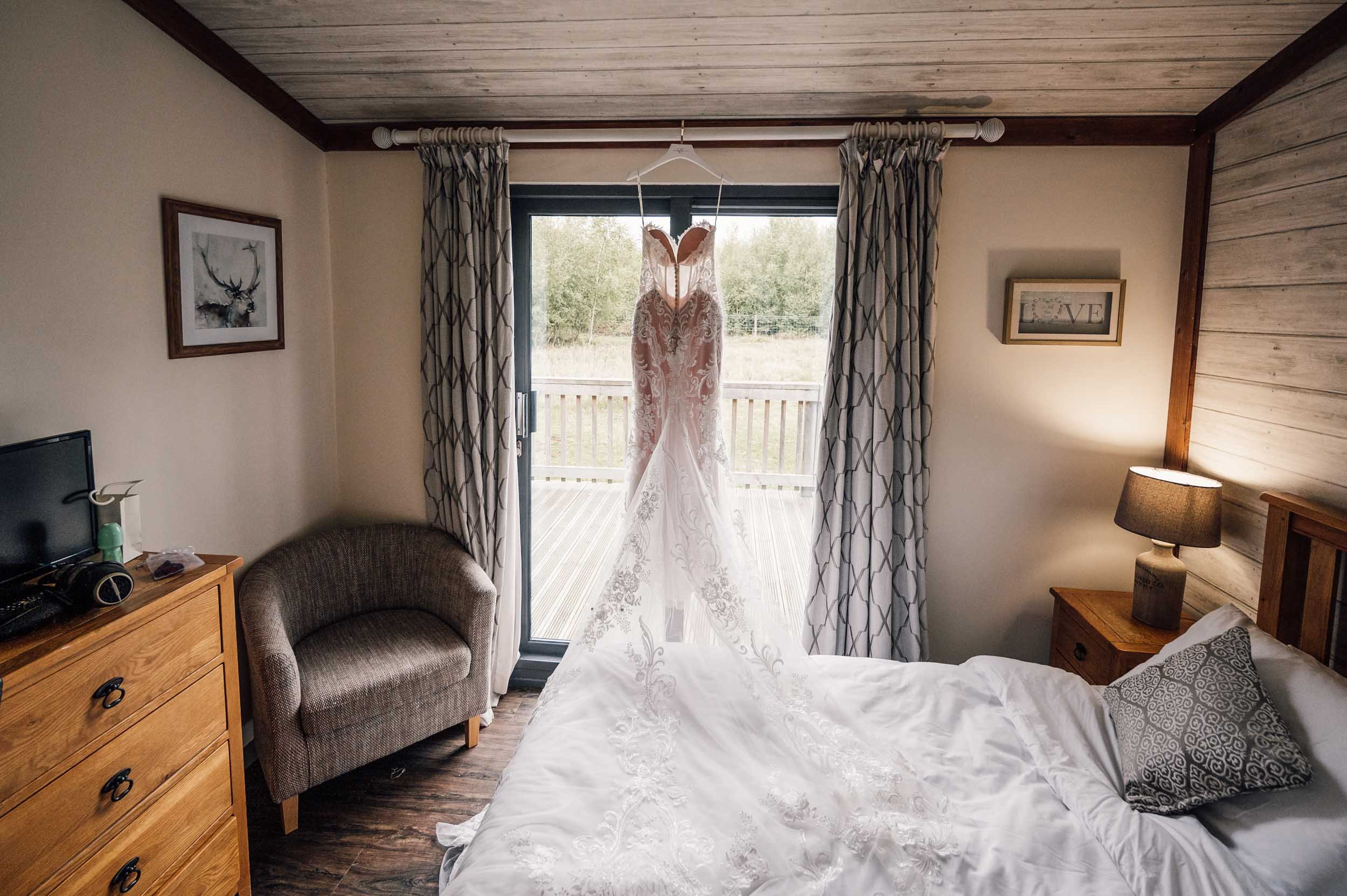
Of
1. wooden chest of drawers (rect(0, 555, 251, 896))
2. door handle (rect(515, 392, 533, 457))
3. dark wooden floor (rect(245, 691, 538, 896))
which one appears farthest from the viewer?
door handle (rect(515, 392, 533, 457))

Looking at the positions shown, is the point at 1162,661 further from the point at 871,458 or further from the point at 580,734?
the point at 580,734

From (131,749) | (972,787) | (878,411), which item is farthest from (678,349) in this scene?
(131,749)

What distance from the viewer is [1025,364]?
9.73 ft

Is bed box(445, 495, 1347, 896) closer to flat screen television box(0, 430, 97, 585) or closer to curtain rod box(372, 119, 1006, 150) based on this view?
flat screen television box(0, 430, 97, 585)

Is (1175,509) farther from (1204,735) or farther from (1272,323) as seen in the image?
(1204,735)

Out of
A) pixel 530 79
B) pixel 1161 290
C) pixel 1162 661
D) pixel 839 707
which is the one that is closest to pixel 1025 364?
pixel 1161 290

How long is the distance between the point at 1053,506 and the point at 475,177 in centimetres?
278

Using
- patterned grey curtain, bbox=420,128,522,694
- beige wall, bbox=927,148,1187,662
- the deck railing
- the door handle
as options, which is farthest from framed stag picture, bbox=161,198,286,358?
beige wall, bbox=927,148,1187,662

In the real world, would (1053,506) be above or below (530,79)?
below

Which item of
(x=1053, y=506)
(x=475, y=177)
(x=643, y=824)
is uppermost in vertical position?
(x=475, y=177)

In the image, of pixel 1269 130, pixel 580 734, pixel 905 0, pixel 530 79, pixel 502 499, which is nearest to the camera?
pixel 580 734

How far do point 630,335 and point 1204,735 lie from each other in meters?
2.24

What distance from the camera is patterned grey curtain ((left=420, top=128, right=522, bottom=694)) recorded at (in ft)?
9.85

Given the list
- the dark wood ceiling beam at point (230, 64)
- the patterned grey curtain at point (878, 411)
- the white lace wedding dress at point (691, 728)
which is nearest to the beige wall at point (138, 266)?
the dark wood ceiling beam at point (230, 64)
